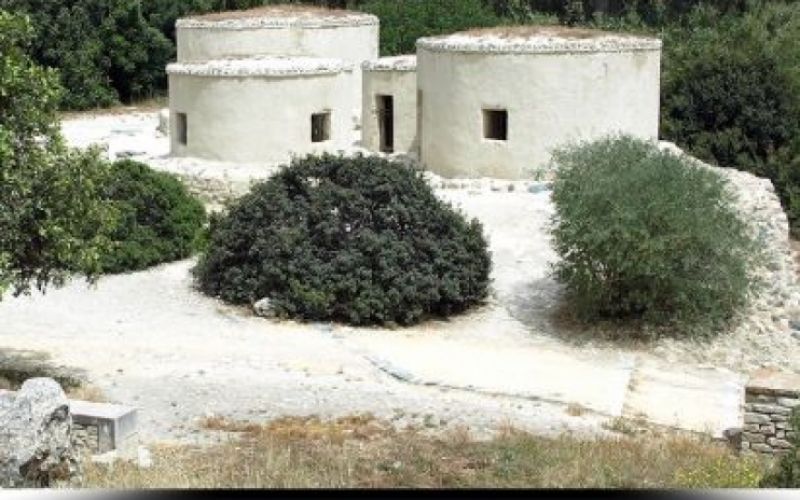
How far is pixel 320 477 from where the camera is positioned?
1087cm

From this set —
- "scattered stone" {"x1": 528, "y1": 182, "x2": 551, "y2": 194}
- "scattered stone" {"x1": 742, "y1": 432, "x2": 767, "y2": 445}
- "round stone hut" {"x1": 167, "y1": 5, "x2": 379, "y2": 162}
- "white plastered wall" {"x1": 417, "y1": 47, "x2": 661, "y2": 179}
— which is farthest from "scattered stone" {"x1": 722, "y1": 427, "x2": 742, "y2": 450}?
"round stone hut" {"x1": 167, "y1": 5, "x2": 379, "y2": 162}

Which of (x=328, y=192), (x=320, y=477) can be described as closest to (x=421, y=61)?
(x=328, y=192)

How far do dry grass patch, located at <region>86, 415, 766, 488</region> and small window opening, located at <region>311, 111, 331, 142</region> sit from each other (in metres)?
14.4

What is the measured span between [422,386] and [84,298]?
253 inches

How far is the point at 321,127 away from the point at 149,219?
5.98 m

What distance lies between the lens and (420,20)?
130ft

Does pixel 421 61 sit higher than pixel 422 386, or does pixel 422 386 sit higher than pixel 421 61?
pixel 421 61

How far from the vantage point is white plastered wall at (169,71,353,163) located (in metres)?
26.1

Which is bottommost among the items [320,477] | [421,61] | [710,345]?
[710,345]

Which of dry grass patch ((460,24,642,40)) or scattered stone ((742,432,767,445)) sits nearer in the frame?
scattered stone ((742,432,767,445))

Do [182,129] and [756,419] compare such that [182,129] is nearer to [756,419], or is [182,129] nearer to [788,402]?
[756,419]

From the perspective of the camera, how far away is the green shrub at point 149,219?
2142 cm

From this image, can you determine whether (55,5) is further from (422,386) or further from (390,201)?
A: (422,386)

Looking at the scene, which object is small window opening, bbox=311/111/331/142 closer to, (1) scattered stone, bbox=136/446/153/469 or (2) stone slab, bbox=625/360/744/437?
(2) stone slab, bbox=625/360/744/437
